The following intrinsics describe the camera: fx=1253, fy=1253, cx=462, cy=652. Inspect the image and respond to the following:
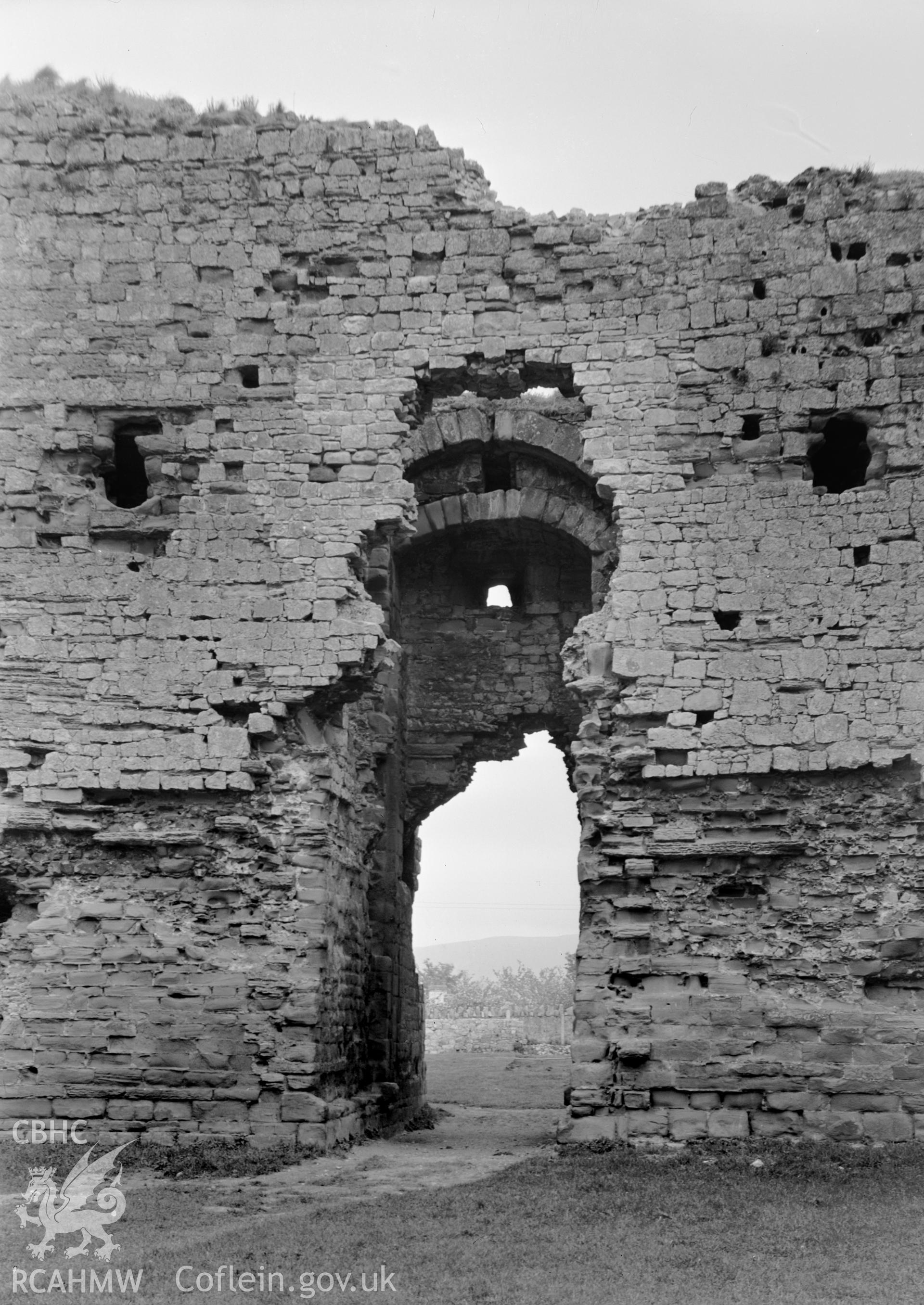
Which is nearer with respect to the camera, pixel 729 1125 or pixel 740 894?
pixel 729 1125

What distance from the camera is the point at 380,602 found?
455 inches

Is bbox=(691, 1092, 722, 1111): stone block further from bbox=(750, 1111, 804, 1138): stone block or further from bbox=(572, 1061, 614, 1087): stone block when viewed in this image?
bbox=(572, 1061, 614, 1087): stone block

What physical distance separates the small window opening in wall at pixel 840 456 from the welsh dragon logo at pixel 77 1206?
7261mm

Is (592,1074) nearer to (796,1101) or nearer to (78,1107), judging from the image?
(796,1101)

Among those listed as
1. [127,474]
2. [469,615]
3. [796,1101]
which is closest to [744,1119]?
[796,1101]

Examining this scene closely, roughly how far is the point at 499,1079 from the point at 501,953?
5545 inches

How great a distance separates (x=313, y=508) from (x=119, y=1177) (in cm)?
523

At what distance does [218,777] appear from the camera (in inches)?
388

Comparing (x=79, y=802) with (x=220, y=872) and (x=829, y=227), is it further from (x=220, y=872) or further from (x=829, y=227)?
(x=829, y=227)

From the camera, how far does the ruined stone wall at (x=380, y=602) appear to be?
932 centimetres

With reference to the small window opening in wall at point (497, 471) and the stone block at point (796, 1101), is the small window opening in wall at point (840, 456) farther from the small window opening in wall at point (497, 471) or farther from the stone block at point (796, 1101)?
the stone block at point (796, 1101)

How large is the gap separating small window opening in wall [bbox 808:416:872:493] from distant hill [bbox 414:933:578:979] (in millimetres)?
120685

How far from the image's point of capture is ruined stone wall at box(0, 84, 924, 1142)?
9.32 meters

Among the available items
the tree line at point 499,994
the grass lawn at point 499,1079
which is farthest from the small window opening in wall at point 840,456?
the tree line at point 499,994
